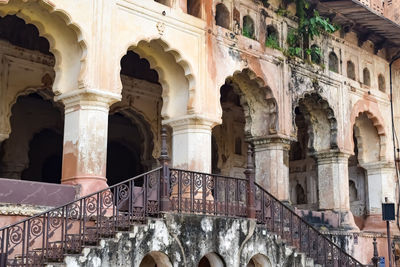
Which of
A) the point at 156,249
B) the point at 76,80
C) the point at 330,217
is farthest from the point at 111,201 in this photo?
the point at 330,217

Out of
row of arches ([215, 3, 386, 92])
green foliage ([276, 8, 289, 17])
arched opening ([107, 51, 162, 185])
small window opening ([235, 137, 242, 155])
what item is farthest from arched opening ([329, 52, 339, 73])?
arched opening ([107, 51, 162, 185])

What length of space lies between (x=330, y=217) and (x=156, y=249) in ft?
26.1

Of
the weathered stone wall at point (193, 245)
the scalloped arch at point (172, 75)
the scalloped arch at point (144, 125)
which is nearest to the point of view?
the weathered stone wall at point (193, 245)

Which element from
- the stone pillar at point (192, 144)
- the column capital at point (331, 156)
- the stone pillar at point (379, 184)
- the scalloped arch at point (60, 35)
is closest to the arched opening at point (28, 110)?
the scalloped arch at point (60, 35)

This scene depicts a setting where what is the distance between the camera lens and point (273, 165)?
15.1m

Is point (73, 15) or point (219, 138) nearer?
point (73, 15)

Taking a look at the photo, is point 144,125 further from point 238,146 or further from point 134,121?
point 238,146

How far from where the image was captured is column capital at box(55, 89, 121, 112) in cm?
1091

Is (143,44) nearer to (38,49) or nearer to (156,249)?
(38,49)

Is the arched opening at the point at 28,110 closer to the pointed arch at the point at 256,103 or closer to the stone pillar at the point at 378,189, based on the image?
the pointed arch at the point at 256,103

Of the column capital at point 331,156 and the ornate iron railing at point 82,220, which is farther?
the column capital at point 331,156

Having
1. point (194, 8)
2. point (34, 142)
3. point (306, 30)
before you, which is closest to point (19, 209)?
point (194, 8)

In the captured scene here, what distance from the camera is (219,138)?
753 inches

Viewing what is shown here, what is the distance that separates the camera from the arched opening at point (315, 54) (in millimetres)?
16375
